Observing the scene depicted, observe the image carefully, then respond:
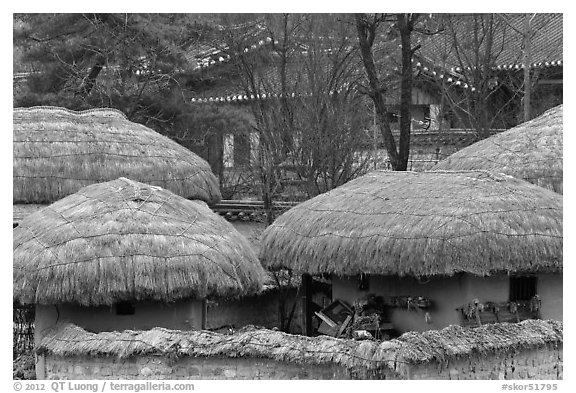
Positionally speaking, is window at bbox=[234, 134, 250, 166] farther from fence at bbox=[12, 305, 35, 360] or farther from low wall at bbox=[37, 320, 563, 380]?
low wall at bbox=[37, 320, 563, 380]

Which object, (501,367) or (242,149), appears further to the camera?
(242,149)

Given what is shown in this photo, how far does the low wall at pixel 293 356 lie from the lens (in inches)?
423

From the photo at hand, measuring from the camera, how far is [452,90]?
25812 millimetres

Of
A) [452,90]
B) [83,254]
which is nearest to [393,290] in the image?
[83,254]

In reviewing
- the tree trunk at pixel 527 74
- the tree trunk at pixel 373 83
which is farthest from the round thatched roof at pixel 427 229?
the tree trunk at pixel 527 74

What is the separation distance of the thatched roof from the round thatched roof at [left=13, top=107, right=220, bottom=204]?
4.99 metres

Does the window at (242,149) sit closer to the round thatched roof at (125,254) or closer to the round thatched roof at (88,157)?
the round thatched roof at (88,157)

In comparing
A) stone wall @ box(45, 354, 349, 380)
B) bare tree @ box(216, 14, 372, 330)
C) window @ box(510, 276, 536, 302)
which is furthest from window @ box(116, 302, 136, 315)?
window @ box(510, 276, 536, 302)

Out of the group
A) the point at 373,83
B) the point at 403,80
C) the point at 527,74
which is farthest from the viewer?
the point at 527,74

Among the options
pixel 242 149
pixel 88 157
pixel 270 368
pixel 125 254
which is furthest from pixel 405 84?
pixel 270 368

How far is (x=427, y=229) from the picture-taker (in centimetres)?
1362

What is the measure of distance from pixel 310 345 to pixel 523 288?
4.79 meters

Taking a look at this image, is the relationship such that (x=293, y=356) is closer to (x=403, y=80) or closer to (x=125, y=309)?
(x=125, y=309)

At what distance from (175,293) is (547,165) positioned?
725cm
